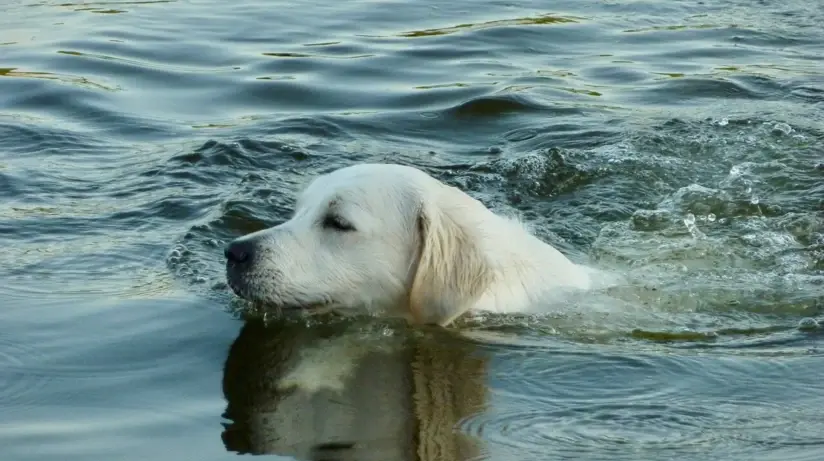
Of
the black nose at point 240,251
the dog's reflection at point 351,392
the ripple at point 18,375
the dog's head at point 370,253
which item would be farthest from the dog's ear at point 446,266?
the ripple at point 18,375

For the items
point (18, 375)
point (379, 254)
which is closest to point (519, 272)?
point (379, 254)

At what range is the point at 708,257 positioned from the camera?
A: 7934mm

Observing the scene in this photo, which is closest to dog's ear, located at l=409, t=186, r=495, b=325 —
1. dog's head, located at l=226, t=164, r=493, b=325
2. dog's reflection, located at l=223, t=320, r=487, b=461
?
dog's head, located at l=226, t=164, r=493, b=325

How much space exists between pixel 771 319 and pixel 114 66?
7476mm

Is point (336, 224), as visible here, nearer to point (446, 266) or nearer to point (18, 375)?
point (446, 266)

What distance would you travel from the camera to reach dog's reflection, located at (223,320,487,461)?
4.89m

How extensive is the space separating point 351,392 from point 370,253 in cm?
84

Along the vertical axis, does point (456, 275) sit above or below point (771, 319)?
above

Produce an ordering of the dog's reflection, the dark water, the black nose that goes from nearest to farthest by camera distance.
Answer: the dog's reflection → the dark water → the black nose

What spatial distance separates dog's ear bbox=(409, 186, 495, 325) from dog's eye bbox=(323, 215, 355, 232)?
32 centimetres

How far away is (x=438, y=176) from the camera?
9.27 m

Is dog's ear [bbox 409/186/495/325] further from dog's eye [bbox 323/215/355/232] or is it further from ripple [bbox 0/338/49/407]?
ripple [bbox 0/338/49/407]

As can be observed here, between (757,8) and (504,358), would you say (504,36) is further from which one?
(504,358)

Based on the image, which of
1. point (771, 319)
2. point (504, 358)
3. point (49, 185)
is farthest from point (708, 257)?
point (49, 185)
